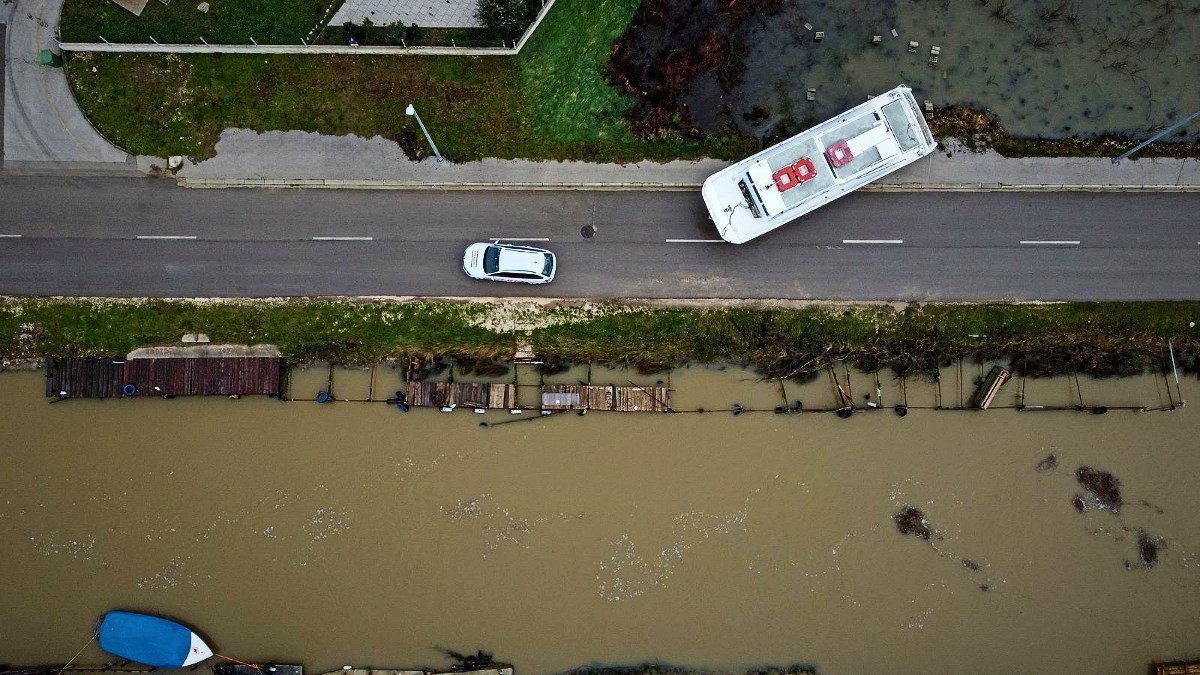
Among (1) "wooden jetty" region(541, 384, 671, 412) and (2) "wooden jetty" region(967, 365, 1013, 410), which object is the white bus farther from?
(2) "wooden jetty" region(967, 365, 1013, 410)

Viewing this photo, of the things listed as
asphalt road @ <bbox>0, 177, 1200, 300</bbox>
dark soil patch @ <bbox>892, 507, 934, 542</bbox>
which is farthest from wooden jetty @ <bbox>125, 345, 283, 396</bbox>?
dark soil patch @ <bbox>892, 507, 934, 542</bbox>

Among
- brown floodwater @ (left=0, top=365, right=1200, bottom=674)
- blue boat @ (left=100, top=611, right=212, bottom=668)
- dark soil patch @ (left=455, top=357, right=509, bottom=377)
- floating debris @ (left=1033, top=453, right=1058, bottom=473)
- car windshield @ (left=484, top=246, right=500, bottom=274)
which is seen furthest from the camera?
dark soil patch @ (left=455, top=357, right=509, bottom=377)

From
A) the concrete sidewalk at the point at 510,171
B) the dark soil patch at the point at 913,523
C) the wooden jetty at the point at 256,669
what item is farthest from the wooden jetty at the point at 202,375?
the dark soil patch at the point at 913,523

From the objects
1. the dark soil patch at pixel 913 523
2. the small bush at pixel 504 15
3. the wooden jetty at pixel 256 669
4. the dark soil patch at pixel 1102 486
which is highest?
the small bush at pixel 504 15

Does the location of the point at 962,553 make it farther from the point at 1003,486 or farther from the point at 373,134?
the point at 373,134

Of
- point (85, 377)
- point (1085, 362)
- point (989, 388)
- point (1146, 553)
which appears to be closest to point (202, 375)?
point (85, 377)

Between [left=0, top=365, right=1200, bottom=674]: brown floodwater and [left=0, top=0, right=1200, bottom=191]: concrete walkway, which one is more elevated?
[left=0, top=0, right=1200, bottom=191]: concrete walkway

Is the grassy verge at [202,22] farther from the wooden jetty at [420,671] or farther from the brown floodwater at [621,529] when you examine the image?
the wooden jetty at [420,671]
